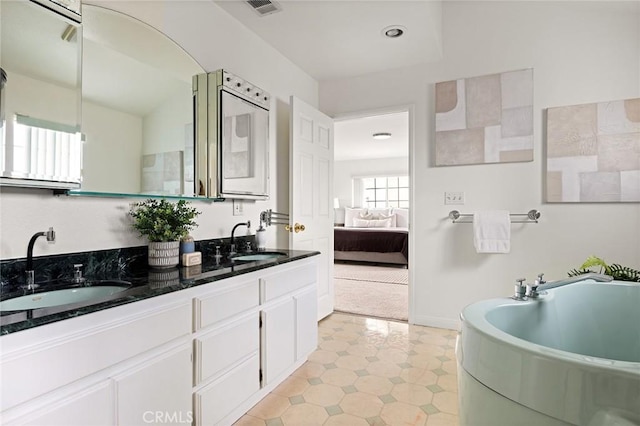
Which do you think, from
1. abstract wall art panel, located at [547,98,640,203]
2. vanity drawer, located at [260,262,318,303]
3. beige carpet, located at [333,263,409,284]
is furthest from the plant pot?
beige carpet, located at [333,263,409,284]

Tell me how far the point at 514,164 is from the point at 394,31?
1.48 m

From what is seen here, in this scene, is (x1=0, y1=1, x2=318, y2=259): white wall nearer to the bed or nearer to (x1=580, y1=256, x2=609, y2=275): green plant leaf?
(x1=580, y1=256, x2=609, y2=275): green plant leaf

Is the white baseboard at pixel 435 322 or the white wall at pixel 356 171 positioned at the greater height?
the white wall at pixel 356 171

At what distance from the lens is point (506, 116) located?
2895 mm

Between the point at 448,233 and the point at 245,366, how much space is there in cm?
216

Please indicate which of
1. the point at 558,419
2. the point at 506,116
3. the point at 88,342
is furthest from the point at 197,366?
the point at 506,116

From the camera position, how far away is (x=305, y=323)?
7.70ft

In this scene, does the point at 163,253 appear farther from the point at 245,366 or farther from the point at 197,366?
the point at 245,366

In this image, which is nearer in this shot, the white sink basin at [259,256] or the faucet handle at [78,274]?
the faucet handle at [78,274]

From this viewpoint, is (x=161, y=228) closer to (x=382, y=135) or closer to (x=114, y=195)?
(x=114, y=195)

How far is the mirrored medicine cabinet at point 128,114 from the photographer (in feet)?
→ 4.64

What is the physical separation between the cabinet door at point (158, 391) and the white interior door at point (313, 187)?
1579 mm

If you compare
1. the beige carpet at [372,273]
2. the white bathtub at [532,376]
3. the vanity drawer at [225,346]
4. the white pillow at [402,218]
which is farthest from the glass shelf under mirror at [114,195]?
the white pillow at [402,218]

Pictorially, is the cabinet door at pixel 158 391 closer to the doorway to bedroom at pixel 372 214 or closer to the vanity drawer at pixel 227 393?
the vanity drawer at pixel 227 393
